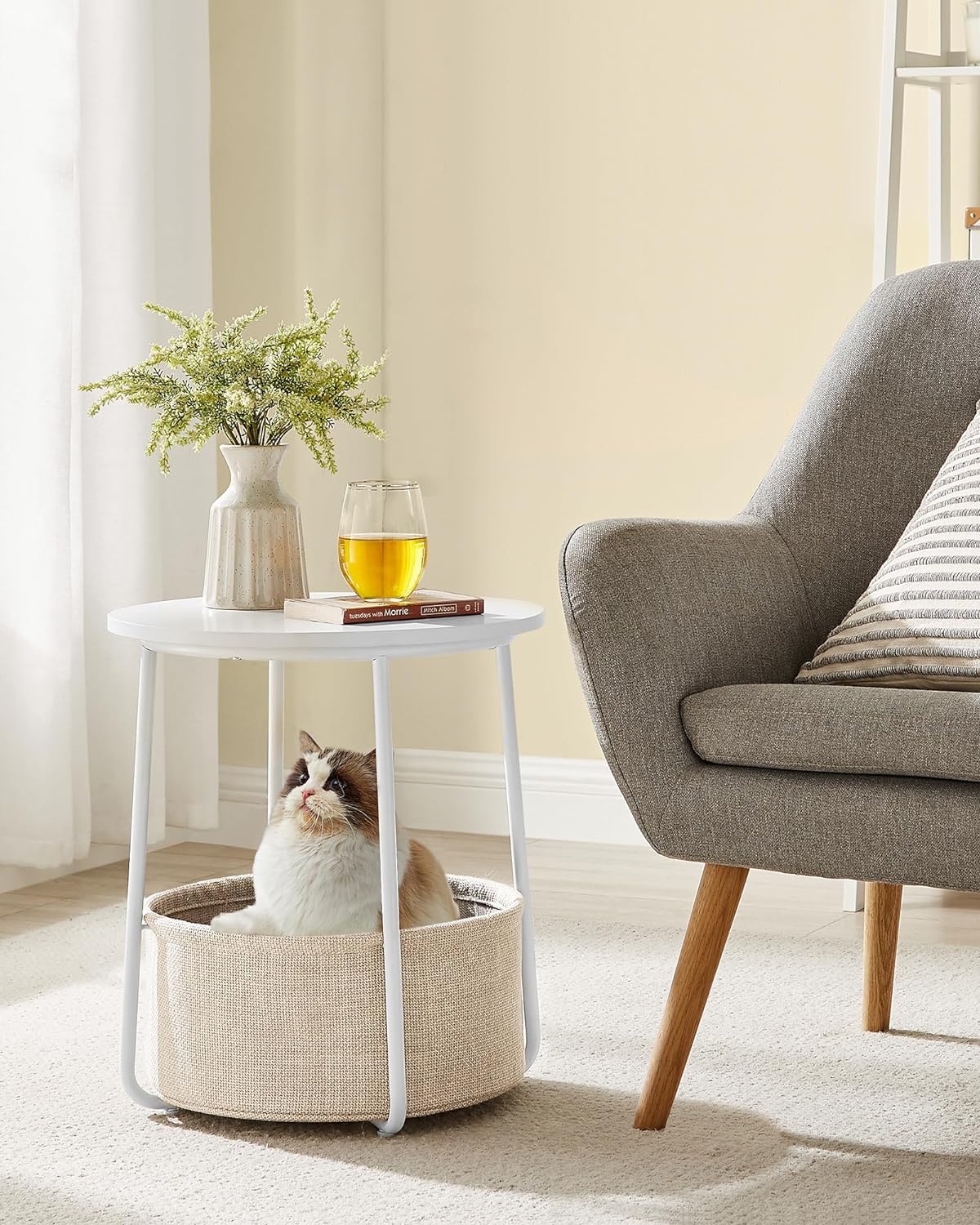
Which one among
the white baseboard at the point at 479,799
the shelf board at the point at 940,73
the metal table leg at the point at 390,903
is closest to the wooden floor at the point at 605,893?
the white baseboard at the point at 479,799

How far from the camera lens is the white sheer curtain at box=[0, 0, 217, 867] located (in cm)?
265

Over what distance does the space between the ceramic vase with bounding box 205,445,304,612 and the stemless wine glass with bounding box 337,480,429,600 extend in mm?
79

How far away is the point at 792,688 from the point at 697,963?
28cm

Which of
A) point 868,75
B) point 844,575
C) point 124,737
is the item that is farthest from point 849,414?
point 124,737

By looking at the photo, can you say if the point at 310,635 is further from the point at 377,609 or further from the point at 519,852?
the point at 519,852

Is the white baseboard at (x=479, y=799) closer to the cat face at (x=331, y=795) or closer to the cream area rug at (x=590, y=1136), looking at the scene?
the cream area rug at (x=590, y=1136)

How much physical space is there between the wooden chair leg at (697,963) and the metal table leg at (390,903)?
0.83 feet

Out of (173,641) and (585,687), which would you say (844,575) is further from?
(173,641)

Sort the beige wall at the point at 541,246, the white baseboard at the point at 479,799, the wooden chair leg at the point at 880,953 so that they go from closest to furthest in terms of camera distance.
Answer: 1. the wooden chair leg at the point at 880,953
2. the beige wall at the point at 541,246
3. the white baseboard at the point at 479,799

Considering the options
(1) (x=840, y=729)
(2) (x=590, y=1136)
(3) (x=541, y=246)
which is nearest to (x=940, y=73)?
(3) (x=541, y=246)

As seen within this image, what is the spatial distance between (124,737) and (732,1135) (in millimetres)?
1486

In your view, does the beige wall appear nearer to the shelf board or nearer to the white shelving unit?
the white shelving unit

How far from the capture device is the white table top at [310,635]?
1.53 metres

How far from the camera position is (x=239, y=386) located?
1729 mm
